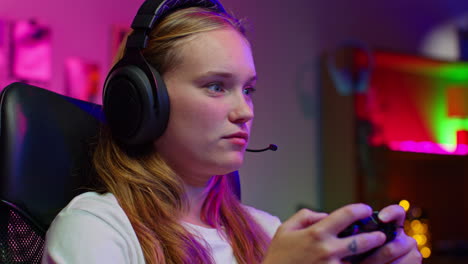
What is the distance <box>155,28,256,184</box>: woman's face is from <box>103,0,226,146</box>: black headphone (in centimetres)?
3

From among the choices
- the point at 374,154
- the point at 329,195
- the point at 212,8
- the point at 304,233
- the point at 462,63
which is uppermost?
the point at 212,8

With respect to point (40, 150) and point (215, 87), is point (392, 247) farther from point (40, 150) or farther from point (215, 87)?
point (40, 150)

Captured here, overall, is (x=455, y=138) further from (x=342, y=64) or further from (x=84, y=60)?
(x=84, y=60)

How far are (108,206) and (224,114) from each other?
23cm

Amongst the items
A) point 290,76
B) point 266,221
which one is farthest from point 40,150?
point 290,76

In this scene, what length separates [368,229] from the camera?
0.70 meters

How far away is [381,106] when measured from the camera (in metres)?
3.61

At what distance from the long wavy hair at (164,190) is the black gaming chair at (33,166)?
5 cm

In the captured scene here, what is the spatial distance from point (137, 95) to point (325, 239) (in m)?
0.40

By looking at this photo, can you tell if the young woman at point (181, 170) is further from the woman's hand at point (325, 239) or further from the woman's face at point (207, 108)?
the woman's hand at point (325, 239)

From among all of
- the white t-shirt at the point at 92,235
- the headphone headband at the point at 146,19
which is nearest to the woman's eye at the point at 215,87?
the headphone headband at the point at 146,19

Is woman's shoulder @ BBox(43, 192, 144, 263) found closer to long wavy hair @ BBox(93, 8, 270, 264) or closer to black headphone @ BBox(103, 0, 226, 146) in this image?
long wavy hair @ BBox(93, 8, 270, 264)

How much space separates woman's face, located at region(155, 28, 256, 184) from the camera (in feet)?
3.10

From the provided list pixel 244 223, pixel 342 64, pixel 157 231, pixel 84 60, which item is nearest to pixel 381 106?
pixel 342 64
